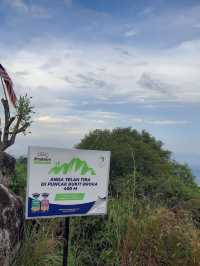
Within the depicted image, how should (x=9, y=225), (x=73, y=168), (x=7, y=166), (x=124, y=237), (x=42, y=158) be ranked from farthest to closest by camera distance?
(x=7, y=166)
(x=124, y=237)
(x=73, y=168)
(x=9, y=225)
(x=42, y=158)

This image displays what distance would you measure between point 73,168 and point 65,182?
20 centimetres

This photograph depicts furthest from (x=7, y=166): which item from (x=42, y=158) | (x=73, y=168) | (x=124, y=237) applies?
(x=42, y=158)

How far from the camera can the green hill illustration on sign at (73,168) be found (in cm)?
477

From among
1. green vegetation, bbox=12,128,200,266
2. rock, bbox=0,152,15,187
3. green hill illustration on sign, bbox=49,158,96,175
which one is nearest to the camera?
green hill illustration on sign, bbox=49,158,96,175

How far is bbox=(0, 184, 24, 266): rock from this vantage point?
4656mm

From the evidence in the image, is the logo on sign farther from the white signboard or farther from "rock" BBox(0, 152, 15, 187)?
Answer: "rock" BBox(0, 152, 15, 187)

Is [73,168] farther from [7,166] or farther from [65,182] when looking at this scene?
[7,166]

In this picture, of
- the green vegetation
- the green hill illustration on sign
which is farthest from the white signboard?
the green vegetation

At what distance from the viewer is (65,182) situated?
4.82 meters

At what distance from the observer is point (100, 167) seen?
5219 millimetres

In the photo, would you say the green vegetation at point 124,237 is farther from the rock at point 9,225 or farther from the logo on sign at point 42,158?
the logo on sign at point 42,158

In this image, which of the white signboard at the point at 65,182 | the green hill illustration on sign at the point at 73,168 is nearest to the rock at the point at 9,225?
the white signboard at the point at 65,182

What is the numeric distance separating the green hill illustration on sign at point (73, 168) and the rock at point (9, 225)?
0.66 m

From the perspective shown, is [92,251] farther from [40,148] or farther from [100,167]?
[40,148]
